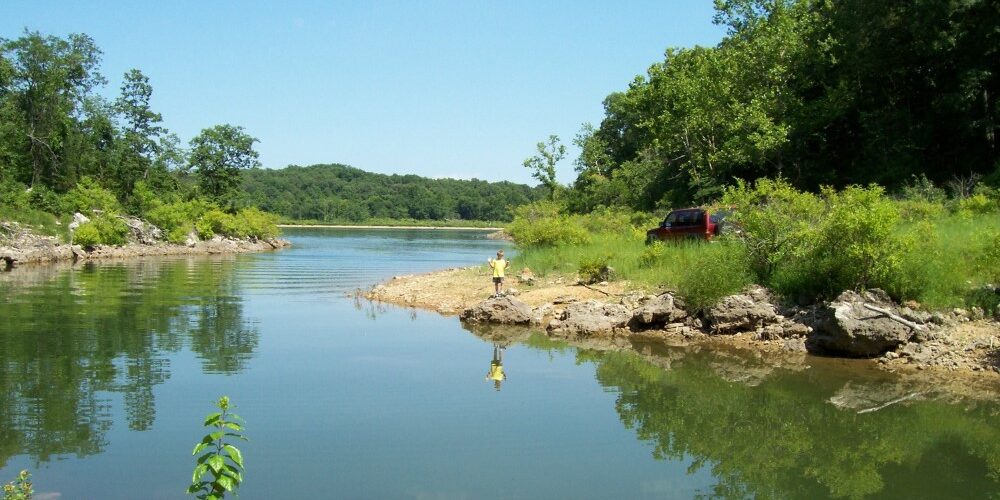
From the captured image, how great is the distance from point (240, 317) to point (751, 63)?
98.4ft

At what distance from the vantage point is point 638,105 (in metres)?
49.2

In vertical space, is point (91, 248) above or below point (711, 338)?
above

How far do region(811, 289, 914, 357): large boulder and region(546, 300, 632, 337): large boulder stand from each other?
518cm

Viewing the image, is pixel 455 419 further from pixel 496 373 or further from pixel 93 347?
pixel 93 347

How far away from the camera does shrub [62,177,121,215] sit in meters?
54.9

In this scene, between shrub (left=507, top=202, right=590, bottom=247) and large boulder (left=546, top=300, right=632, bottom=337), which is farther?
shrub (left=507, top=202, right=590, bottom=247)

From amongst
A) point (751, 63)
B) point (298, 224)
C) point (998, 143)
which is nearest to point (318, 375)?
point (998, 143)

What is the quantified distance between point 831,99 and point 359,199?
154 meters

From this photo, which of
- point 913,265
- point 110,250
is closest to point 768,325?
point 913,265

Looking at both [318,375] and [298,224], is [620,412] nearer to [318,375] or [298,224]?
[318,375]

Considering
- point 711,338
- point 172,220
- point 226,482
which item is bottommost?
point 711,338

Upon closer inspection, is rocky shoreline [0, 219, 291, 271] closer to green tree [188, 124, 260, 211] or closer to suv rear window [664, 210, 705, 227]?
green tree [188, 124, 260, 211]

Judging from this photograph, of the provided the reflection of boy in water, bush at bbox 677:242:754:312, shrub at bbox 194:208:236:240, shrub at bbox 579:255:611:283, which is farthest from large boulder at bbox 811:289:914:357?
shrub at bbox 194:208:236:240

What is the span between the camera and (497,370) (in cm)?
1579
